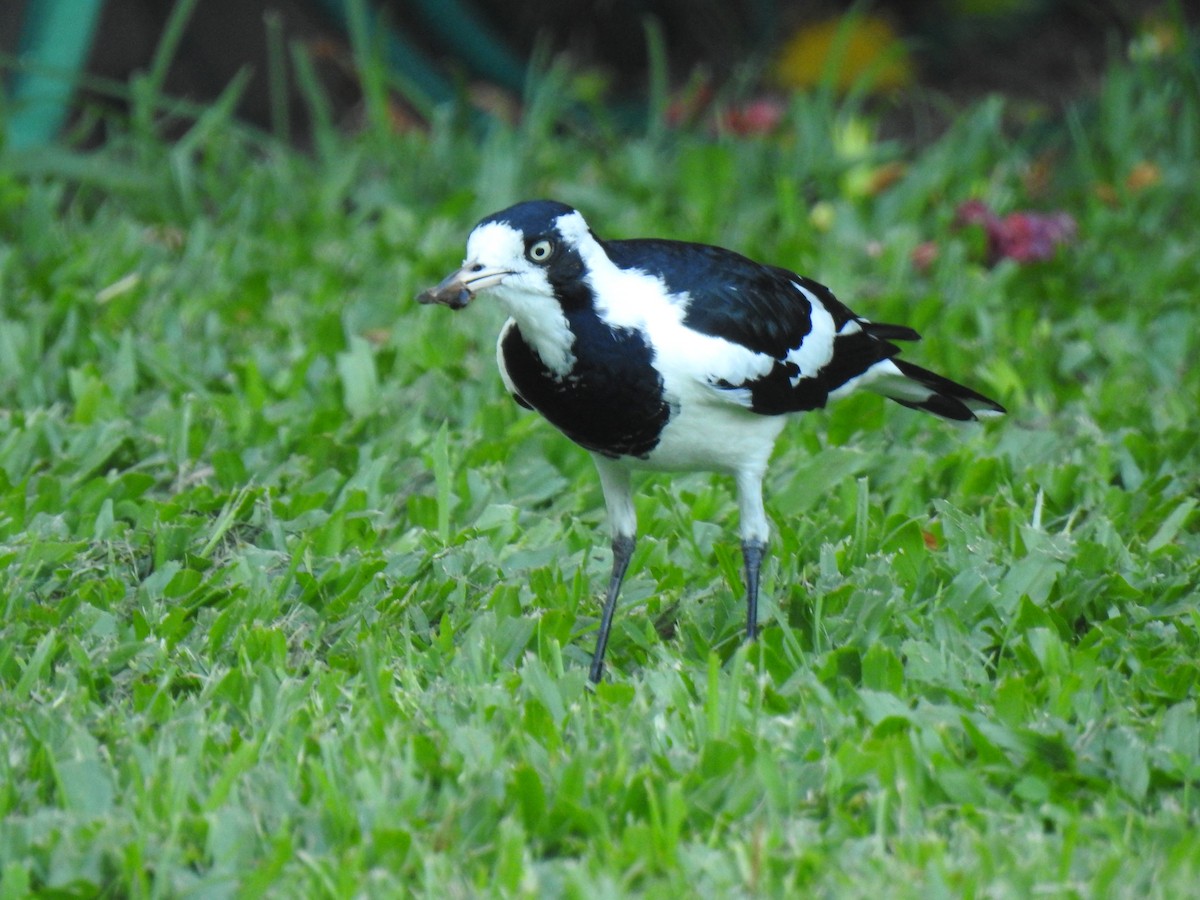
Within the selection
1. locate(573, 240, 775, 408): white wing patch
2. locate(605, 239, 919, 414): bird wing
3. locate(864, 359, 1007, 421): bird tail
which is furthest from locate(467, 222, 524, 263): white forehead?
locate(864, 359, 1007, 421): bird tail

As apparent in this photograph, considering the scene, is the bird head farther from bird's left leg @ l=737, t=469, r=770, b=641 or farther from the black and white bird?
bird's left leg @ l=737, t=469, r=770, b=641

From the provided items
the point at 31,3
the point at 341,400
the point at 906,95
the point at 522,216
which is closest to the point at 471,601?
the point at 522,216

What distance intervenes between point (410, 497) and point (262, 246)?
6.37 feet

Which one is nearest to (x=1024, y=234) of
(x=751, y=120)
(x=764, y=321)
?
(x=751, y=120)

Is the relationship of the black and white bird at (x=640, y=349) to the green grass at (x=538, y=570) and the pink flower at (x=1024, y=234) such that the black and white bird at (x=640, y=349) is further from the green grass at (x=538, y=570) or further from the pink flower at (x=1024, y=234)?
the pink flower at (x=1024, y=234)

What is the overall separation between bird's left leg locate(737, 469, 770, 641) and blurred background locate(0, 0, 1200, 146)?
10.5ft

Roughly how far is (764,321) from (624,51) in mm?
4802

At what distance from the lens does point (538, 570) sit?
10.9 feet

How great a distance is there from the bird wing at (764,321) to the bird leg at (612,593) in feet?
1.32

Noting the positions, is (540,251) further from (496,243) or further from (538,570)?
(538,570)

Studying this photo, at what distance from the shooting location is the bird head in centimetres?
276

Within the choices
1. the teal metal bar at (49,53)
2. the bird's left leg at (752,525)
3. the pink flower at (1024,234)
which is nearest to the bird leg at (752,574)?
the bird's left leg at (752,525)

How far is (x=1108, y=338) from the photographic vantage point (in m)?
4.68

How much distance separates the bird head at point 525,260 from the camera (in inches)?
Answer: 109
